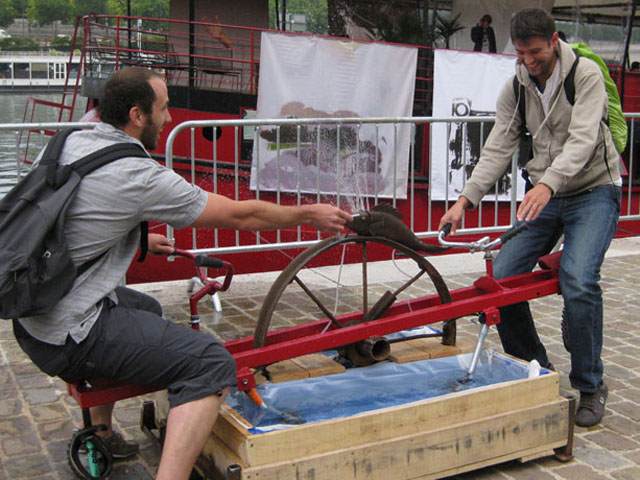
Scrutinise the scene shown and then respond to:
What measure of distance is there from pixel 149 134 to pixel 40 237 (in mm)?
627

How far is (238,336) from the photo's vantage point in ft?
17.9

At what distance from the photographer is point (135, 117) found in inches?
117

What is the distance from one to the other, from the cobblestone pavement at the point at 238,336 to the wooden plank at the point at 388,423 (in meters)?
0.32

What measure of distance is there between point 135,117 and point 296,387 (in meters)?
1.49

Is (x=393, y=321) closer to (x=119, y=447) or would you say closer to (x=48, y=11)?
(x=119, y=447)

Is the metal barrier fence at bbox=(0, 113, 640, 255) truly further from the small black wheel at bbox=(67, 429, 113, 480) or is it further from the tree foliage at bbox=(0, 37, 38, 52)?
the tree foliage at bbox=(0, 37, 38, 52)

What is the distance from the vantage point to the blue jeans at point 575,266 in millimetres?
3854

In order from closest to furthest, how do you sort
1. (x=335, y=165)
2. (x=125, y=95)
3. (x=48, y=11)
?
(x=125, y=95) < (x=335, y=165) < (x=48, y=11)

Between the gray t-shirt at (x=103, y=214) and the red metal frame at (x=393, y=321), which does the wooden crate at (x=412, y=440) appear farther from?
the gray t-shirt at (x=103, y=214)

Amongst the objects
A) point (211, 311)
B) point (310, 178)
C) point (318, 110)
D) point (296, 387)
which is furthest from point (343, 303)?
point (318, 110)

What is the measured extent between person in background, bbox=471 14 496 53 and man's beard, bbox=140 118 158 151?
7705 mm

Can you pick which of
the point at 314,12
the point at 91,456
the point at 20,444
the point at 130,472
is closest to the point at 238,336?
the point at 20,444

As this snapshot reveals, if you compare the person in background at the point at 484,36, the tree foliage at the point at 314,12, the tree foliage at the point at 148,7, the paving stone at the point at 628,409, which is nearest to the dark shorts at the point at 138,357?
the paving stone at the point at 628,409

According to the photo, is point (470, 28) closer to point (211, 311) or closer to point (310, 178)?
point (310, 178)
